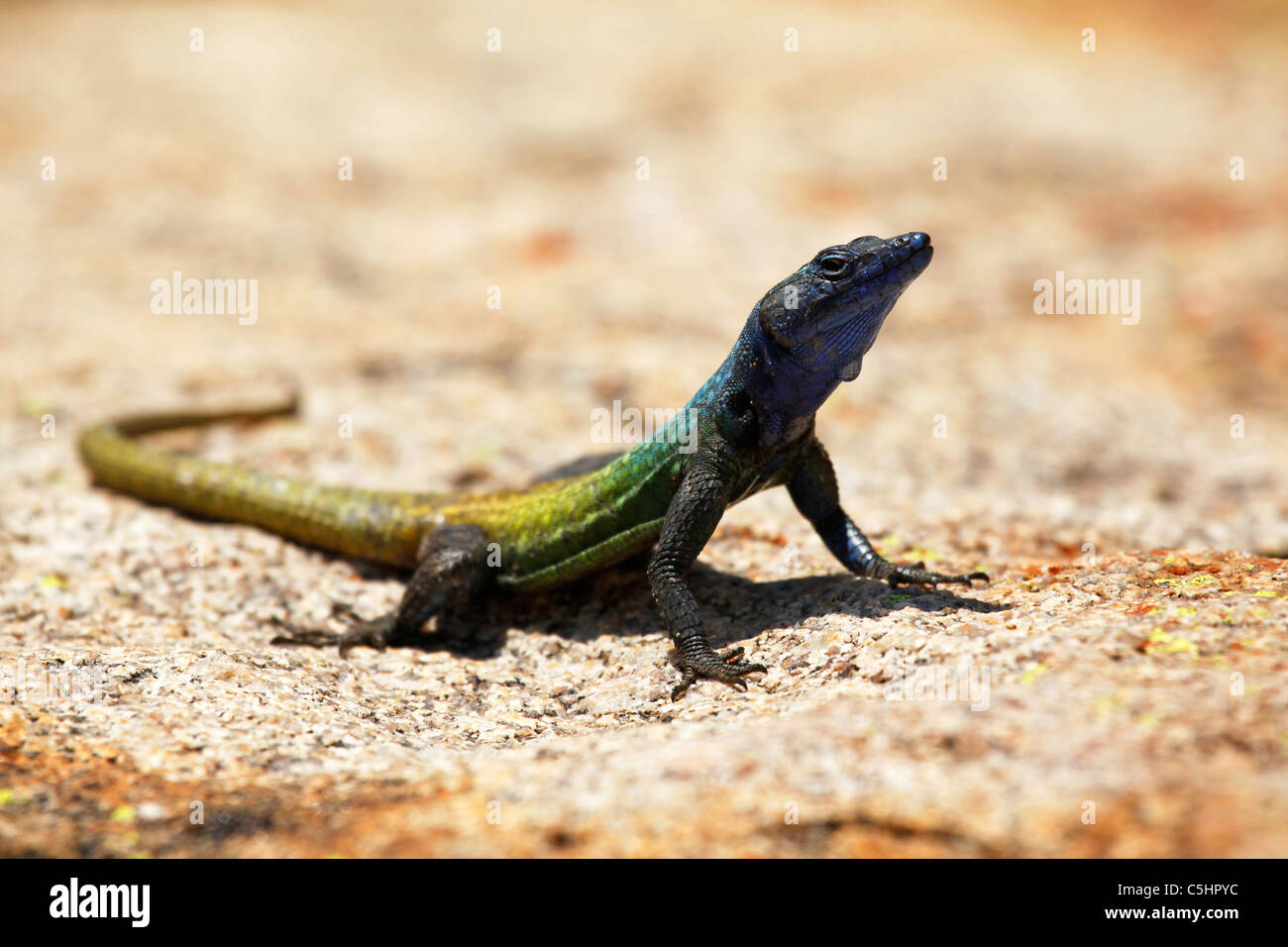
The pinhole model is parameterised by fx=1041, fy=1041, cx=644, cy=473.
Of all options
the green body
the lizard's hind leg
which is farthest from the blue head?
the lizard's hind leg

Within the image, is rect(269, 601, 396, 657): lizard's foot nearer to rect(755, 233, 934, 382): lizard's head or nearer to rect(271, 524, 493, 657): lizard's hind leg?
rect(271, 524, 493, 657): lizard's hind leg

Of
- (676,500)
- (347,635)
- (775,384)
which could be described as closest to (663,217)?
(775,384)

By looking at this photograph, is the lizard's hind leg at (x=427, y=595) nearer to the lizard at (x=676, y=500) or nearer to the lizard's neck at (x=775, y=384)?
the lizard at (x=676, y=500)

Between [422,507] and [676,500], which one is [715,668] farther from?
[422,507]

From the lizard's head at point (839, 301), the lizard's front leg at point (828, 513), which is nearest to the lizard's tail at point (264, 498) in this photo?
the lizard's front leg at point (828, 513)

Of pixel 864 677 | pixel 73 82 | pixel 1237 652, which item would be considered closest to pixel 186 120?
pixel 73 82

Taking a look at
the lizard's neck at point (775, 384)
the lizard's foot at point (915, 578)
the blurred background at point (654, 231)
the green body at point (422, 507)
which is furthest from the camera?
the blurred background at point (654, 231)
